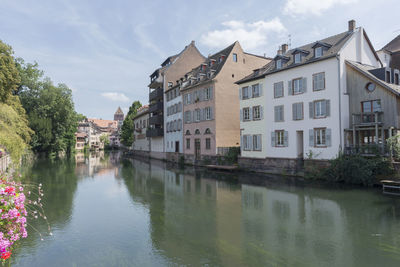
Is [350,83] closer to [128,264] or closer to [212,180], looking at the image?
[212,180]

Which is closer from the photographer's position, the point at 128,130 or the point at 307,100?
the point at 307,100

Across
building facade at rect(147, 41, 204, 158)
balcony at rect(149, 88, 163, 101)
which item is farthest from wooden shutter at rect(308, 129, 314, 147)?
balcony at rect(149, 88, 163, 101)

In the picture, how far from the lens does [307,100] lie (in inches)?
894

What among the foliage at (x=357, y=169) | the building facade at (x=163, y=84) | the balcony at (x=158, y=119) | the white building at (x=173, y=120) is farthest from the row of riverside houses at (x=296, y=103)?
the balcony at (x=158, y=119)

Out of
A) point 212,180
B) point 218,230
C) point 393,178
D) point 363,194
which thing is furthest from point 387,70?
point 218,230

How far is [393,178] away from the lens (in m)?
17.1

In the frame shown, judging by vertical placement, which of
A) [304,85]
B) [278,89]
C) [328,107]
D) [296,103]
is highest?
[278,89]

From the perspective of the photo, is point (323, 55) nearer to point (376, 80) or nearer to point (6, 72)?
point (376, 80)

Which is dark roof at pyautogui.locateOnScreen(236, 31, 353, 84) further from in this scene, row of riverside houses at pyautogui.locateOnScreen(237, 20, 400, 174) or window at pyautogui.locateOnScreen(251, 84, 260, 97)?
window at pyautogui.locateOnScreen(251, 84, 260, 97)

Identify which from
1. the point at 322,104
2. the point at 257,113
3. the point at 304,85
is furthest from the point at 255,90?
the point at 322,104

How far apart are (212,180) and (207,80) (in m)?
13.5

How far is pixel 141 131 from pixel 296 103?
40849mm

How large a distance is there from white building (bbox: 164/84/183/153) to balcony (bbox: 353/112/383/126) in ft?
75.7

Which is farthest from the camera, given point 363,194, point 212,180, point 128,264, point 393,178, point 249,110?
point 249,110
